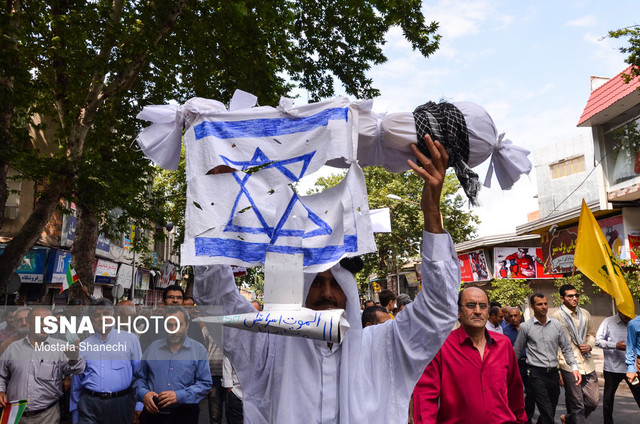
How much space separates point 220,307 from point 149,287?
40.4m

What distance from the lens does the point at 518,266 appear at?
87.3ft

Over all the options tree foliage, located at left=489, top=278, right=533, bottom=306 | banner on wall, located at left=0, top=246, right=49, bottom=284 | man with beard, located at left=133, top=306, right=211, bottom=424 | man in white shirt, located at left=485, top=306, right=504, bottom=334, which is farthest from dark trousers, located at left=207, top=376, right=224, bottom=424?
tree foliage, located at left=489, top=278, right=533, bottom=306

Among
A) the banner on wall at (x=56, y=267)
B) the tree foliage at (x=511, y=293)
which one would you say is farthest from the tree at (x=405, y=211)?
the banner on wall at (x=56, y=267)

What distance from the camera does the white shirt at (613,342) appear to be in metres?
7.82

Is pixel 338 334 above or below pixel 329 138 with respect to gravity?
below

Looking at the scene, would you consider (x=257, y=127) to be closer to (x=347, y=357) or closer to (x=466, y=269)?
(x=347, y=357)

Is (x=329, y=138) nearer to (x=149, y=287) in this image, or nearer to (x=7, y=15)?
(x=7, y=15)

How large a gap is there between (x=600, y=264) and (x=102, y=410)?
22.3 feet

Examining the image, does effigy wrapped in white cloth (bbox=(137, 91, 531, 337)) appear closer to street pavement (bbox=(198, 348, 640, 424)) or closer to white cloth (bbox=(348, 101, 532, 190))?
white cloth (bbox=(348, 101, 532, 190))

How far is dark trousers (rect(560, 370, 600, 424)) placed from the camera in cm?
721

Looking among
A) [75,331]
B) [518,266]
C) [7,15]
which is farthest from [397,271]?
[7,15]

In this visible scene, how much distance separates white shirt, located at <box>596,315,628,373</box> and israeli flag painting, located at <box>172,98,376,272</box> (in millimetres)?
7007

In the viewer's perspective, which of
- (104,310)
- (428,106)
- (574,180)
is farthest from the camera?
(574,180)

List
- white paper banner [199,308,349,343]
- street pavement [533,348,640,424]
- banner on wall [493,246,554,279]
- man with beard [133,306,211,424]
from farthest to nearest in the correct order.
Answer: banner on wall [493,246,554,279] < street pavement [533,348,640,424] < man with beard [133,306,211,424] < white paper banner [199,308,349,343]
